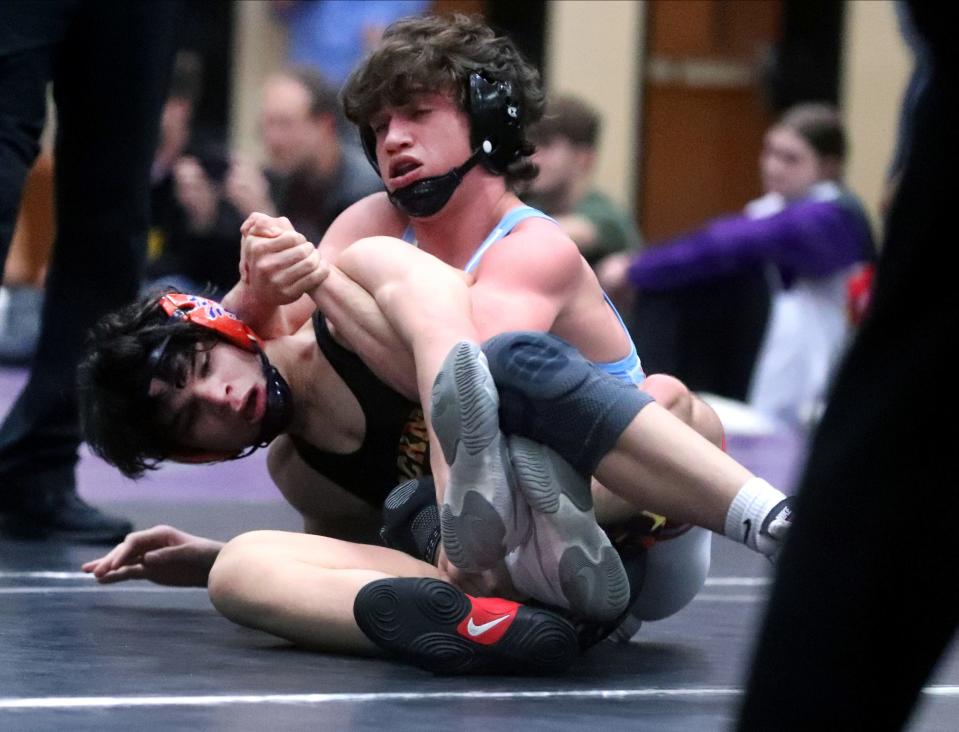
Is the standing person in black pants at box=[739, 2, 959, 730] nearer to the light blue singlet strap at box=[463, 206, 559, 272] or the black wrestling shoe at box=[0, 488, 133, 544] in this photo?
the light blue singlet strap at box=[463, 206, 559, 272]

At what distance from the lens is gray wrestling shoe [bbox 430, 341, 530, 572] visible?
2.65 metres

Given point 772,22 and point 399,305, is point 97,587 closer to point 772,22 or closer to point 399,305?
point 399,305

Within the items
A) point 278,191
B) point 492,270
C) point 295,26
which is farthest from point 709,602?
point 295,26

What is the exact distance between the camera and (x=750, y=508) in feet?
8.90

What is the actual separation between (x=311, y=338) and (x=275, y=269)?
27cm

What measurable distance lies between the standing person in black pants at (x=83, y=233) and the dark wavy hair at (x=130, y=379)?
3.09 feet

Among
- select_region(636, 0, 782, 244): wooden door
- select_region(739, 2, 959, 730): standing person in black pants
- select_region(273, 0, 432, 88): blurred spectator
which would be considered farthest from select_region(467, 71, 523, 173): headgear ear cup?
select_region(636, 0, 782, 244): wooden door

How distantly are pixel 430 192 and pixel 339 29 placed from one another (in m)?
8.23

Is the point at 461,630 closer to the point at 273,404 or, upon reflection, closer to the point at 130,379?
the point at 273,404

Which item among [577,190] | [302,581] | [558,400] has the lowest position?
[577,190]

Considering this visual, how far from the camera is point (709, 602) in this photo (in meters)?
3.77

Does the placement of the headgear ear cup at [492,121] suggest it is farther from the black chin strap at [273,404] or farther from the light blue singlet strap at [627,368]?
the black chin strap at [273,404]

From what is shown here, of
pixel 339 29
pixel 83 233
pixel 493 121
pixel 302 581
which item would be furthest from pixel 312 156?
pixel 302 581

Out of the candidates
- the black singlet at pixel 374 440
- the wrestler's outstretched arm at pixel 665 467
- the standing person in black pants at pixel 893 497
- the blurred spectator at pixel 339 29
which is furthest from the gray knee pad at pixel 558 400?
the blurred spectator at pixel 339 29
